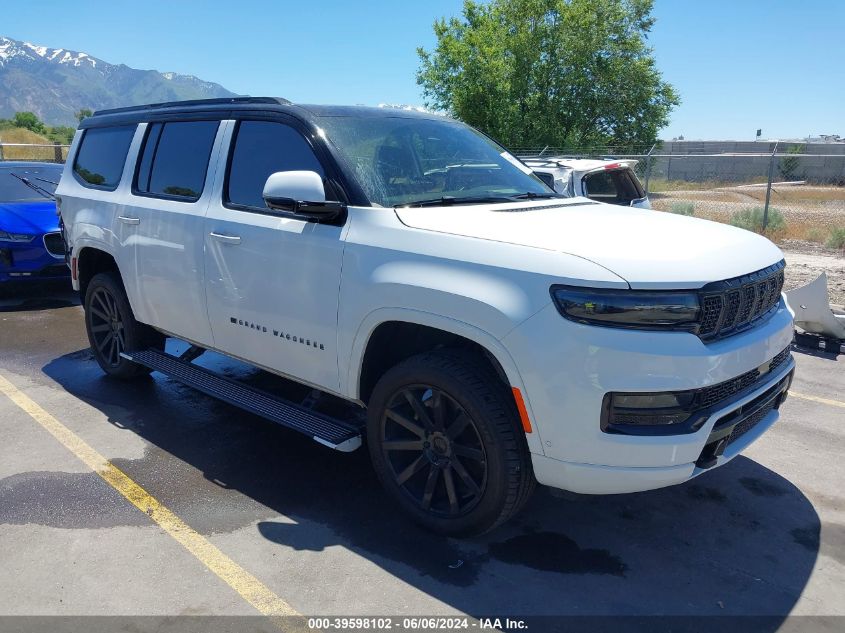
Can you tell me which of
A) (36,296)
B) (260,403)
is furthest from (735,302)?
(36,296)

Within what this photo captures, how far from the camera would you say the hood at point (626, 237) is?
9.07 ft

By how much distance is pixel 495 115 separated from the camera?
2847 centimetres

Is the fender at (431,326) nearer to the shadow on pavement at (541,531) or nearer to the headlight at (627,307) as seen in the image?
the headlight at (627,307)

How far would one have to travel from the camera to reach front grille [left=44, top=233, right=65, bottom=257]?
837 cm

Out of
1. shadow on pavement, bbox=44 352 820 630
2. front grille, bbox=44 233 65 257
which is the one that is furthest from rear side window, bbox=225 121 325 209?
front grille, bbox=44 233 65 257

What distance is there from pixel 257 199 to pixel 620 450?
2458 mm

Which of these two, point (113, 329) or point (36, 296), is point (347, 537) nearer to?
point (113, 329)

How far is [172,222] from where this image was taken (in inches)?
176

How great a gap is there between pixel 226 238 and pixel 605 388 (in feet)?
7.87

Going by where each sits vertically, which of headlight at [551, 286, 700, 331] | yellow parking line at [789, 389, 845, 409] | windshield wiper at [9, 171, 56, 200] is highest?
windshield wiper at [9, 171, 56, 200]

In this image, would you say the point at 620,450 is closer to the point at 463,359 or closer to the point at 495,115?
the point at 463,359

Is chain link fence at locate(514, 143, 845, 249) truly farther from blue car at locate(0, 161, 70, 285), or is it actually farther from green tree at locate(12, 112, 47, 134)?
green tree at locate(12, 112, 47, 134)

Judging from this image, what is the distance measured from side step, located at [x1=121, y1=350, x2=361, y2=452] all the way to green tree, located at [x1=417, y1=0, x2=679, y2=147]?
2497 centimetres

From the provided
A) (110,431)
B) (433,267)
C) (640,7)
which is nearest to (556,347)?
(433,267)
